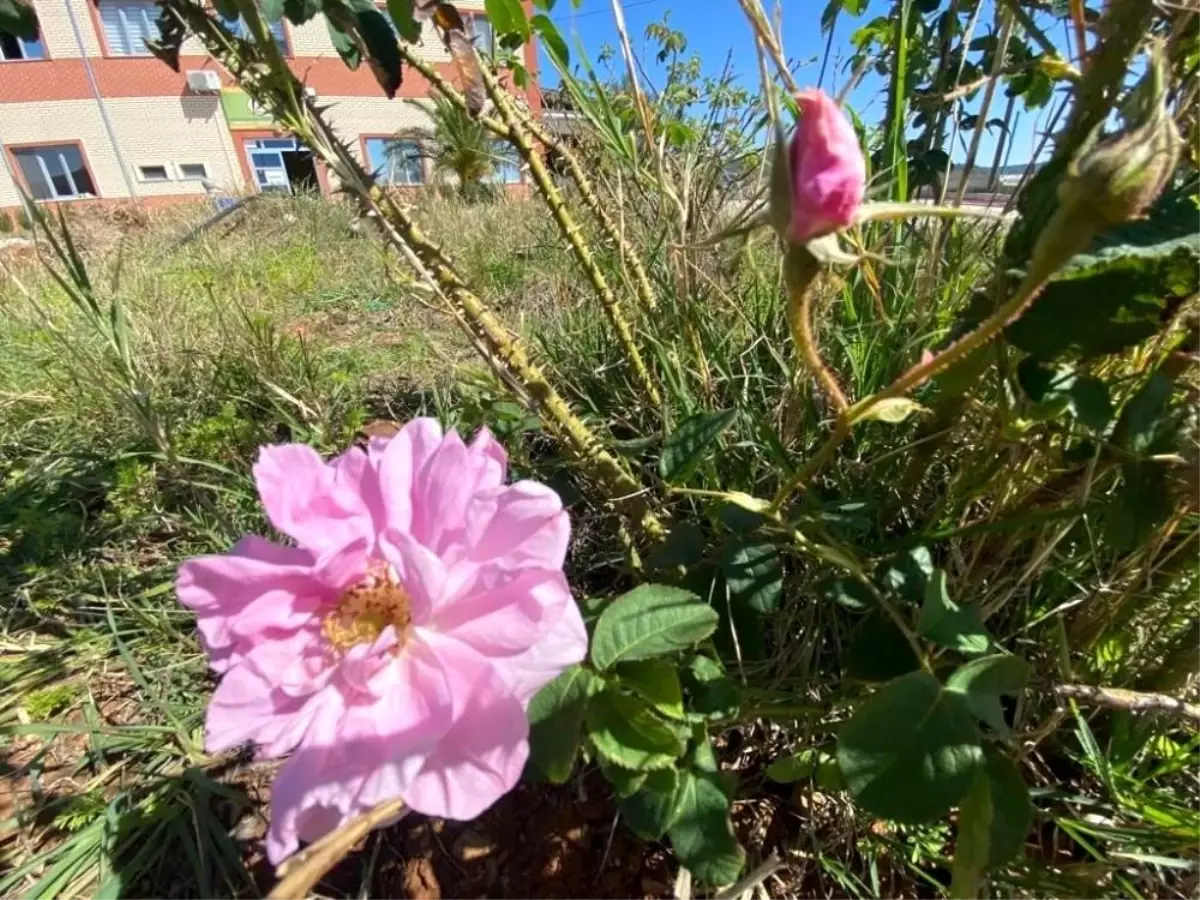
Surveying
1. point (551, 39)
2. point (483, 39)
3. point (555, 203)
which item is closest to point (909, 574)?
point (555, 203)

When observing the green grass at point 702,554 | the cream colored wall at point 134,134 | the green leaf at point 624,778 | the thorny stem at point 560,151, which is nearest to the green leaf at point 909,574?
the green grass at point 702,554

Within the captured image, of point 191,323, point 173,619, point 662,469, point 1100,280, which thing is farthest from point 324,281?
point 1100,280

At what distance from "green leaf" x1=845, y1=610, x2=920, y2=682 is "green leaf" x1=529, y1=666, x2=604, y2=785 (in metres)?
0.19

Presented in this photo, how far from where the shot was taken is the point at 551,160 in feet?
3.65

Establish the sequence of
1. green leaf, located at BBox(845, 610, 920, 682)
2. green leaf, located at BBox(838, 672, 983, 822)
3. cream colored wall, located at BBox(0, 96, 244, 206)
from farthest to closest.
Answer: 1. cream colored wall, located at BBox(0, 96, 244, 206)
2. green leaf, located at BBox(845, 610, 920, 682)
3. green leaf, located at BBox(838, 672, 983, 822)

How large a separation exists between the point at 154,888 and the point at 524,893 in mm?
330

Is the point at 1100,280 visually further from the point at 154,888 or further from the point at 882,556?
the point at 154,888

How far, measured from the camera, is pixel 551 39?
34.3 inches

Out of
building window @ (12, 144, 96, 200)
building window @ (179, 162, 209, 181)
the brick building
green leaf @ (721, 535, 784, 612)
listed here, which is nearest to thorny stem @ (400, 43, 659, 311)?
green leaf @ (721, 535, 784, 612)

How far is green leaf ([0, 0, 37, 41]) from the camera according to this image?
0.63 m

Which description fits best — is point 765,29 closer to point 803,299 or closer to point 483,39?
point 803,299

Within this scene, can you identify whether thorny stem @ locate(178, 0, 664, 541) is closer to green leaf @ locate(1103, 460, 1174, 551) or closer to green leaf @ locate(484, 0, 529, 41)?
green leaf @ locate(484, 0, 529, 41)

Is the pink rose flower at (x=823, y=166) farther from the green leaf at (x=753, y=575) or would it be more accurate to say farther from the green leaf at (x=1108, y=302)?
the green leaf at (x=753, y=575)

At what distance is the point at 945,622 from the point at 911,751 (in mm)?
77
